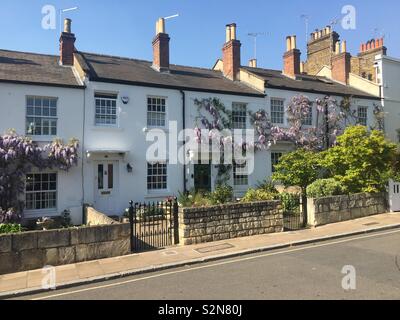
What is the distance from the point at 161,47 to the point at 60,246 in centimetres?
1358

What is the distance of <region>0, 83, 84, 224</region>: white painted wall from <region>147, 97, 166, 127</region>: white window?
311 cm

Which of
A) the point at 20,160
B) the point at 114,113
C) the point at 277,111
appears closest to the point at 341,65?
the point at 277,111

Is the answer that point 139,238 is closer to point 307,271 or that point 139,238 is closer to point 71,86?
point 307,271

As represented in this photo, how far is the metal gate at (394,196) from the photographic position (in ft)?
50.5

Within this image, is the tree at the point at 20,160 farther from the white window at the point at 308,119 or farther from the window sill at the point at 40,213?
the white window at the point at 308,119

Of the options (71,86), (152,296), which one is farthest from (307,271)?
(71,86)

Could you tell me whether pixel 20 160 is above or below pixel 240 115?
below

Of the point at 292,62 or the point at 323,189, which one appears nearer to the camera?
the point at 323,189

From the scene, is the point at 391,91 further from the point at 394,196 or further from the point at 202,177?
the point at 202,177

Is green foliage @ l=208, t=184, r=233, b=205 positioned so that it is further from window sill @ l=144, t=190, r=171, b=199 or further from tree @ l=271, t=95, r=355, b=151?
tree @ l=271, t=95, r=355, b=151

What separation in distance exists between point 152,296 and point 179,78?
14276 millimetres

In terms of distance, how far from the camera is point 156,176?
663 inches
